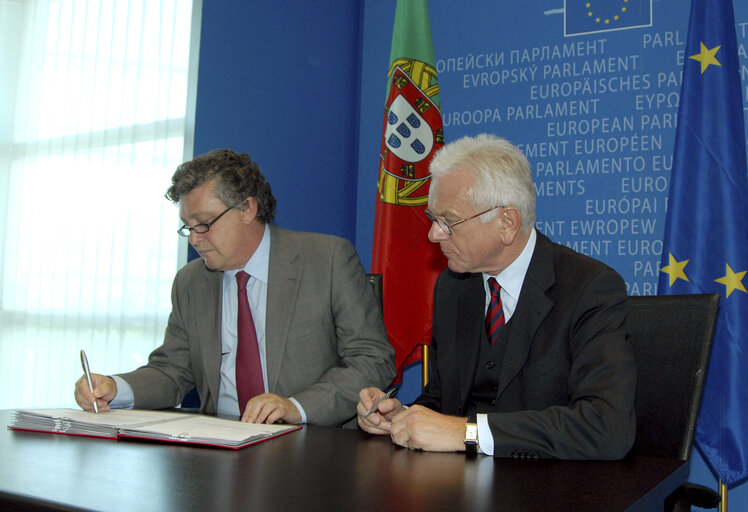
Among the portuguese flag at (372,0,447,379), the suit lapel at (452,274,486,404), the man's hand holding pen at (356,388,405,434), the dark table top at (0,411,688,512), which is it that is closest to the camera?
the dark table top at (0,411,688,512)

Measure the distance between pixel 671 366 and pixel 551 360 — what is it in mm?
322

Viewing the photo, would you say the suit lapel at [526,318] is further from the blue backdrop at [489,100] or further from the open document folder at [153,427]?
the blue backdrop at [489,100]

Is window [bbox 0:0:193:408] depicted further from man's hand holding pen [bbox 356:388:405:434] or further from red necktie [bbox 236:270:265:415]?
man's hand holding pen [bbox 356:388:405:434]

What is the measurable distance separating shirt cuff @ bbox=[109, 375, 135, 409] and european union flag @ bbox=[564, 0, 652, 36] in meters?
2.88

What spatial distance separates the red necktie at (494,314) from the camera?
1.92 meters

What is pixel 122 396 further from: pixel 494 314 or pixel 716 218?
pixel 716 218

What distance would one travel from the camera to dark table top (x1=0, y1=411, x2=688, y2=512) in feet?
3.41

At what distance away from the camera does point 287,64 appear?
417cm

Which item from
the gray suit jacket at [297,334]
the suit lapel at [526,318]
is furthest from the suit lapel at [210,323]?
the suit lapel at [526,318]

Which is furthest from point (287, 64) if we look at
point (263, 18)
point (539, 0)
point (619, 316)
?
point (619, 316)

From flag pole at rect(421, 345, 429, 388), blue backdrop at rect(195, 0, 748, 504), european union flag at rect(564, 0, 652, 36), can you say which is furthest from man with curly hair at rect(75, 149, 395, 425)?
european union flag at rect(564, 0, 652, 36)

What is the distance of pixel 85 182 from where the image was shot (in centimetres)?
413

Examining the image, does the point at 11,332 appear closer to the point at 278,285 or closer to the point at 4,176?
the point at 4,176

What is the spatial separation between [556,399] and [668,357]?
0.32 m
